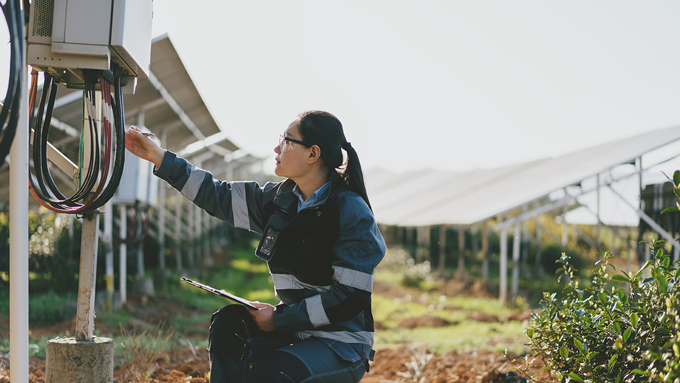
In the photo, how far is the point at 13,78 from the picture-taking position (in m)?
1.61

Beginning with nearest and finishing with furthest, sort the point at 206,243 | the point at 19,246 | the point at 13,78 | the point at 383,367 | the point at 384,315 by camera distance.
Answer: the point at 13,78, the point at 19,246, the point at 383,367, the point at 384,315, the point at 206,243

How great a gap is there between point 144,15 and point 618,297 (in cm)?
212

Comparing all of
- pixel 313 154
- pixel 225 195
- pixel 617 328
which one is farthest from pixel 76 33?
pixel 617 328

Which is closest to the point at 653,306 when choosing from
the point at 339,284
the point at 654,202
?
the point at 339,284

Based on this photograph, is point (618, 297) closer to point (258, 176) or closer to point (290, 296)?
point (290, 296)

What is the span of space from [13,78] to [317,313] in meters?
1.15

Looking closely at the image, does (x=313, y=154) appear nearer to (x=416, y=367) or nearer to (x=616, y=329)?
(x=616, y=329)

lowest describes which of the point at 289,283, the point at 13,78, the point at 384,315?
the point at 384,315

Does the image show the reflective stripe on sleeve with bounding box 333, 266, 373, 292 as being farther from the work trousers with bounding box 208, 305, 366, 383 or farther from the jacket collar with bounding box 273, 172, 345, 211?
the jacket collar with bounding box 273, 172, 345, 211

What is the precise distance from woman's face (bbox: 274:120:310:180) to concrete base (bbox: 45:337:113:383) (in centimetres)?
104

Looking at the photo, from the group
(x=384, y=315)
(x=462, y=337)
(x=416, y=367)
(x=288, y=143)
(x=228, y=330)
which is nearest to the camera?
(x=228, y=330)

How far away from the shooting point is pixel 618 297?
6.85 ft

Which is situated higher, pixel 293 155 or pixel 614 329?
pixel 293 155

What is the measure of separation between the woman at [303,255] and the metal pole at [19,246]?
0.44 meters
